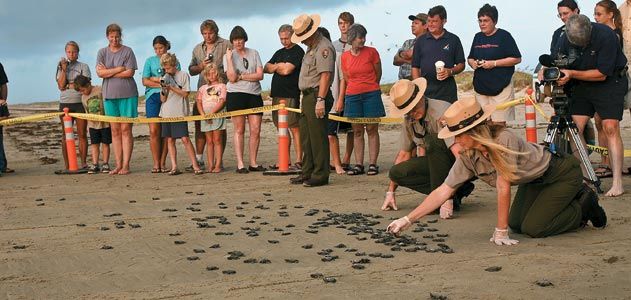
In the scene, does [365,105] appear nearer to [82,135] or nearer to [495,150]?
[82,135]

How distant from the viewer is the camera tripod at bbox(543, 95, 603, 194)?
11.4 metres

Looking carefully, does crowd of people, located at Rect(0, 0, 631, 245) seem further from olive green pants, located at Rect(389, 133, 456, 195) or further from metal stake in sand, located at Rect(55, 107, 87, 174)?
metal stake in sand, located at Rect(55, 107, 87, 174)

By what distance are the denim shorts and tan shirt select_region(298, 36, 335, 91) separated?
0.99 m

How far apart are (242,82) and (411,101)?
600 centimetres

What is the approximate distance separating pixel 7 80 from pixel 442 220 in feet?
29.9

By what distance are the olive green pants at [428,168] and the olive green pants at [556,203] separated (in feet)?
4.29

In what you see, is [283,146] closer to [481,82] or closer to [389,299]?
[481,82]

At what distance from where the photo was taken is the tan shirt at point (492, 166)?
864 centimetres

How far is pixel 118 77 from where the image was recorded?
1558 centimetres

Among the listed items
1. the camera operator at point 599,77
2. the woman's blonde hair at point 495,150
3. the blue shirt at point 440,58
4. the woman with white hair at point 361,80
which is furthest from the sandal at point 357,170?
the woman's blonde hair at point 495,150

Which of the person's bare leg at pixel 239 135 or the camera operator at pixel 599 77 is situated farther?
the person's bare leg at pixel 239 135

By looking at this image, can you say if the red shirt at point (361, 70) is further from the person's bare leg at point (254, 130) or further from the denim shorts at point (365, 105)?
the person's bare leg at point (254, 130)

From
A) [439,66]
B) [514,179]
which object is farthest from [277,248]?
[439,66]

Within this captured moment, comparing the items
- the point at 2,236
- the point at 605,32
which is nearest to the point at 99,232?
the point at 2,236
